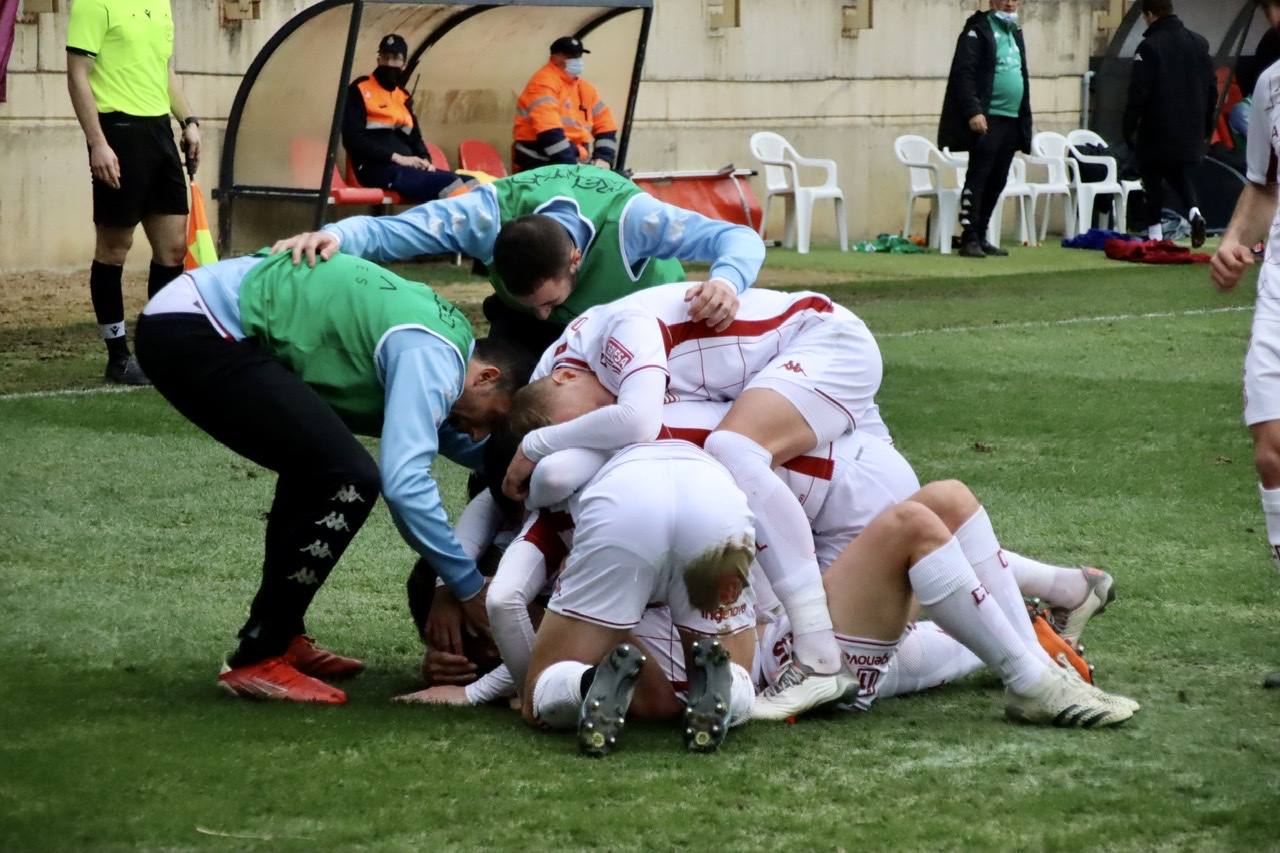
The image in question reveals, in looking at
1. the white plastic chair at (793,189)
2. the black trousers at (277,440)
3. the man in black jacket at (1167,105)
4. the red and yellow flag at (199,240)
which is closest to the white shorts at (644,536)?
the black trousers at (277,440)

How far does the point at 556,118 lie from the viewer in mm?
14961

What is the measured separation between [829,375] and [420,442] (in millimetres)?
1141

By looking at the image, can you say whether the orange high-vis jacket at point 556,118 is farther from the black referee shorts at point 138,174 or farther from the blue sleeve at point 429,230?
the blue sleeve at point 429,230

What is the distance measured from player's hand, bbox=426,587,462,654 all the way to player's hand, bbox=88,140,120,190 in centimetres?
500

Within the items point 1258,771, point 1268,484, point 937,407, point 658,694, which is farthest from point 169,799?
point 937,407

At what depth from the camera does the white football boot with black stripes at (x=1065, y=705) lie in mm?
4344

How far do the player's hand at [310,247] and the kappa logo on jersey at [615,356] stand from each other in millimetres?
724

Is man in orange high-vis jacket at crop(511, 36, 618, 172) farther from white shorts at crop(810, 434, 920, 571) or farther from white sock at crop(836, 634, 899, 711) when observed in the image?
white sock at crop(836, 634, 899, 711)

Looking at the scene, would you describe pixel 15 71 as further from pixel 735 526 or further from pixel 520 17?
pixel 735 526

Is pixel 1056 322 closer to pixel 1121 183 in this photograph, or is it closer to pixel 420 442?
pixel 420 442

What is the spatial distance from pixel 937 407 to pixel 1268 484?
439 cm

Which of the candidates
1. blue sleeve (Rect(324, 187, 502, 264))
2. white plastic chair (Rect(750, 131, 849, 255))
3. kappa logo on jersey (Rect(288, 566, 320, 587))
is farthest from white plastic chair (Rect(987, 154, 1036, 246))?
kappa logo on jersey (Rect(288, 566, 320, 587))

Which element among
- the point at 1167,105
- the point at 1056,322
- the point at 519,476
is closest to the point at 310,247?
the point at 519,476

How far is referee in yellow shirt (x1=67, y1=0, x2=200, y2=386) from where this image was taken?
9.31m
